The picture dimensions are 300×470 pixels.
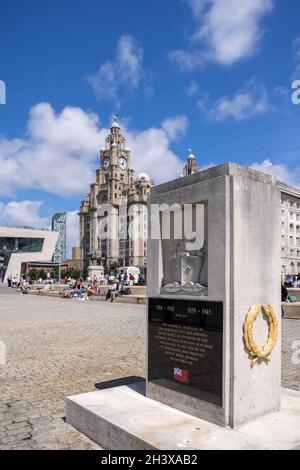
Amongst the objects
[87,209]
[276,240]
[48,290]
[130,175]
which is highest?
[130,175]

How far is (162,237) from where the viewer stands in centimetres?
601

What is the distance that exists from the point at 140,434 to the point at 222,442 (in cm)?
91

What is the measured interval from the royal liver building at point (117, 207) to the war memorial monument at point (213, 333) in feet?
449

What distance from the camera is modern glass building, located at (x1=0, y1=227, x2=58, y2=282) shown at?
90375 mm

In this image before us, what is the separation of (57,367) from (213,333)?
5.50 metres

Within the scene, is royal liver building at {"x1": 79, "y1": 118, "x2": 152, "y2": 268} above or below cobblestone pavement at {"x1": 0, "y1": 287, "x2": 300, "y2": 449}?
above

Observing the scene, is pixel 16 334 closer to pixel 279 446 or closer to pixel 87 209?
pixel 279 446

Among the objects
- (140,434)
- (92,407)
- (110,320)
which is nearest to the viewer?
(140,434)

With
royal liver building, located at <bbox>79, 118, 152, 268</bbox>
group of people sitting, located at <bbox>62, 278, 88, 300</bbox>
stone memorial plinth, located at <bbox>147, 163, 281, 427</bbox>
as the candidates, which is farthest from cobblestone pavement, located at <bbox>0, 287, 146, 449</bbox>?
royal liver building, located at <bbox>79, 118, 152, 268</bbox>

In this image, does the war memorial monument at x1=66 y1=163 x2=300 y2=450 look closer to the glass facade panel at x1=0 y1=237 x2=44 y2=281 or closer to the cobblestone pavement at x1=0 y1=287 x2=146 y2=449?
the cobblestone pavement at x1=0 y1=287 x2=146 y2=449

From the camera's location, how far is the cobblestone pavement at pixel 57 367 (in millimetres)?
5503

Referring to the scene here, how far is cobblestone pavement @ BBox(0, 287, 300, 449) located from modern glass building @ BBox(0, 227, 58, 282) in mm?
76933

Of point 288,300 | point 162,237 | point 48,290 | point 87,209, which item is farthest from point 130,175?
point 162,237

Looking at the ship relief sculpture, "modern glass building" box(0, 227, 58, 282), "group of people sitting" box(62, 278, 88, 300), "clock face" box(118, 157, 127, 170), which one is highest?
"clock face" box(118, 157, 127, 170)
